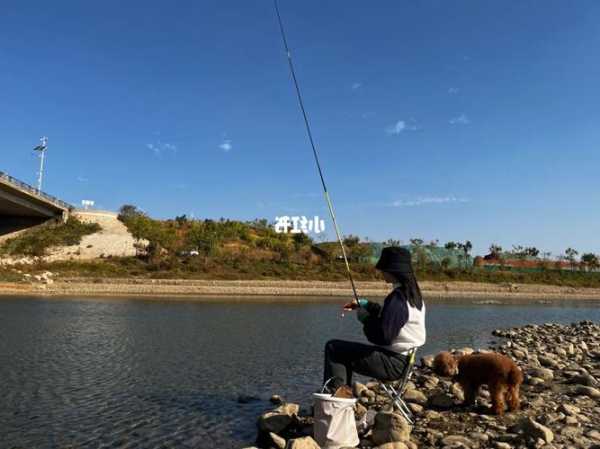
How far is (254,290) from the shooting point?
4138 cm

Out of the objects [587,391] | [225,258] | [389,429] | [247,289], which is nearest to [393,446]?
[389,429]

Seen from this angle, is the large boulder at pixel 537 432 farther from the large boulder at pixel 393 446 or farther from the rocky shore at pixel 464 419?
the large boulder at pixel 393 446

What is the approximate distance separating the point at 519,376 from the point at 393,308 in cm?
252

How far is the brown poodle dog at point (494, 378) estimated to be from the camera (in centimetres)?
607

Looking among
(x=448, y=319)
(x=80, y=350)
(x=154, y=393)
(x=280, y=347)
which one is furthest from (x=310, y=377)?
(x=448, y=319)

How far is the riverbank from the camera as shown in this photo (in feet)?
117

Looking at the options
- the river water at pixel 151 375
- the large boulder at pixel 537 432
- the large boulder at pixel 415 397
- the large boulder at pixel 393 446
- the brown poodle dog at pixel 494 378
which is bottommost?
the river water at pixel 151 375

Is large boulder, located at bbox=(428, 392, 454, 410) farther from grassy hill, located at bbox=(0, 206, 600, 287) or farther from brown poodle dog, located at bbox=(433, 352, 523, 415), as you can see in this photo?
grassy hill, located at bbox=(0, 206, 600, 287)

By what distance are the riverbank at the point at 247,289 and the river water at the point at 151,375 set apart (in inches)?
647

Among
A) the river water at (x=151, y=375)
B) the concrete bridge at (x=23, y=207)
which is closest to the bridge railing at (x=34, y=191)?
the concrete bridge at (x=23, y=207)

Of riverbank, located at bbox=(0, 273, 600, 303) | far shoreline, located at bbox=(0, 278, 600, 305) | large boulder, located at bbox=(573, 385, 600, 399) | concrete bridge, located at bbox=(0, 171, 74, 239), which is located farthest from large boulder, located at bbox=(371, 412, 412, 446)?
concrete bridge, located at bbox=(0, 171, 74, 239)

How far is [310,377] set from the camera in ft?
31.6

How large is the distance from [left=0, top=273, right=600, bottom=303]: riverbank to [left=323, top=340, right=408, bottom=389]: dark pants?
31434 mm

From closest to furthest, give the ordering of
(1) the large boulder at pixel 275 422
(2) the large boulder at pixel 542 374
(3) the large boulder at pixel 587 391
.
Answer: (1) the large boulder at pixel 275 422 < (3) the large boulder at pixel 587 391 < (2) the large boulder at pixel 542 374
